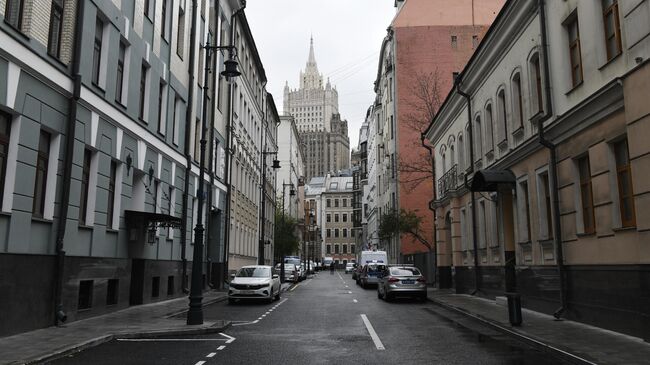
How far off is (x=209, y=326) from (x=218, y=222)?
18.7 m

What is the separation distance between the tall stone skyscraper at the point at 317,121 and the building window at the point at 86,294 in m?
137

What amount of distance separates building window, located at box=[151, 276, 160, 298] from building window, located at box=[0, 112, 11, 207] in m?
9.94

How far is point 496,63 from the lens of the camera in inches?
838

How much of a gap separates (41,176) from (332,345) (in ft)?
26.1

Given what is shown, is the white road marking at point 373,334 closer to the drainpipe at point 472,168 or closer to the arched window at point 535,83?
the arched window at point 535,83

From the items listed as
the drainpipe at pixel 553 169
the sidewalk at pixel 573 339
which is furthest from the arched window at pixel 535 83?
the sidewalk at pixel 573 339

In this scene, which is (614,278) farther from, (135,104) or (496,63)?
(135,104)

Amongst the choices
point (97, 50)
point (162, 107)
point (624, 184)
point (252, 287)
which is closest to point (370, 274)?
point (252, 287)

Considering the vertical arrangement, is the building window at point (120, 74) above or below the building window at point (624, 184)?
above

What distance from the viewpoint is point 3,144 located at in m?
11.6

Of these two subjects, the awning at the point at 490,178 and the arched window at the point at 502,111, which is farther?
the arched window at the point at 502,111

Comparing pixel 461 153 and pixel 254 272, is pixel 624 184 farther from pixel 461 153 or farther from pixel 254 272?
pixel 254 272

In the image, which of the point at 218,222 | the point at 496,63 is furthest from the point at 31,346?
the point at 218,222

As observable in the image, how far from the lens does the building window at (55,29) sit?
13.4 metres
